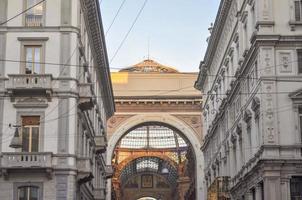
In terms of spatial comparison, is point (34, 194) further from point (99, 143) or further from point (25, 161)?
point (99, 143)

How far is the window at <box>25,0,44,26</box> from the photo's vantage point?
1560 inches

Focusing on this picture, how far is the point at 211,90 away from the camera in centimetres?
6341

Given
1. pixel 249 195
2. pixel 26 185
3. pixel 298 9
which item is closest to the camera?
pixel 26 185

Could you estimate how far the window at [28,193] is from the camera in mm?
38031

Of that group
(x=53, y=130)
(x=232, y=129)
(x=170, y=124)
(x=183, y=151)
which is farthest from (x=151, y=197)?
(x=53, y=130)

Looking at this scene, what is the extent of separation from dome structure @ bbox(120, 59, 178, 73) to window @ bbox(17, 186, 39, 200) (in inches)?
2036

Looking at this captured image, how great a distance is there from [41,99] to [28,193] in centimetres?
481

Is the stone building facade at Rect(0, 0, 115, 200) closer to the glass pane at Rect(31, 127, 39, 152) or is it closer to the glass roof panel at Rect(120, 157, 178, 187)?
the glass pane at Rect(31, 127, 39, 152)

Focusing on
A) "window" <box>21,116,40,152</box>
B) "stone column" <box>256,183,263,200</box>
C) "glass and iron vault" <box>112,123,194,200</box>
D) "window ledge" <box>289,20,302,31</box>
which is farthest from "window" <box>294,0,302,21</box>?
"glass and iron vault" <box>112,123,194,200</box>

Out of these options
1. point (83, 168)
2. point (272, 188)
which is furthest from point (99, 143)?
point (272, 188)

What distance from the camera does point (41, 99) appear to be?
38.9m

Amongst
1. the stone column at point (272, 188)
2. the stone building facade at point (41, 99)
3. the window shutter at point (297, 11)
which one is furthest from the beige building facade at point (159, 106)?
the window shutter at point (297, 11)

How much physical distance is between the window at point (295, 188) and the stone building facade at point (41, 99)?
10.4 m

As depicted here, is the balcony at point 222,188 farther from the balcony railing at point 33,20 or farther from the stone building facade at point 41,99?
the balcony railing at point 33,20
